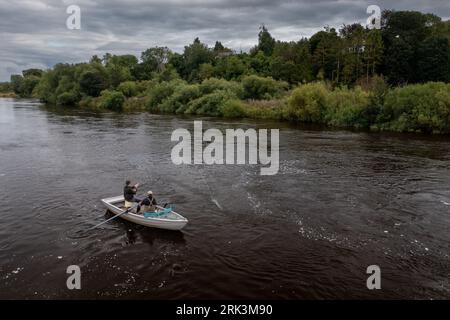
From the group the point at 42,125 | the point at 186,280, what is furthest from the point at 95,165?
the point at 42,125

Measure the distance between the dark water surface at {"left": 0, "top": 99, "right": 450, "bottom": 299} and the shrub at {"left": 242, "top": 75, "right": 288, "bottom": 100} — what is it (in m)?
49.0

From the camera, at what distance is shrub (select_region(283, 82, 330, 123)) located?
65375mm

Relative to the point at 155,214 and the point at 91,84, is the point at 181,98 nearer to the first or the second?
the point at 91,84

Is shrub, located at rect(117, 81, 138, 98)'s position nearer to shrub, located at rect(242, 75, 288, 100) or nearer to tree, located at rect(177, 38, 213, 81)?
tree, located at rect(177, 38, 213, 81)

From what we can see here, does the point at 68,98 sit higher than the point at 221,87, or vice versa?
the point at 221,87

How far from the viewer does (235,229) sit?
20.4 metres

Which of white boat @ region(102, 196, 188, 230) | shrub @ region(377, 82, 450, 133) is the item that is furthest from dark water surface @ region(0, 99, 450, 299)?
shrub @ region(377, 82, 450, 133)

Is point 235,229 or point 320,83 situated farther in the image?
point 320,83

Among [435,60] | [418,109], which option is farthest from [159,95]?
[418,109]

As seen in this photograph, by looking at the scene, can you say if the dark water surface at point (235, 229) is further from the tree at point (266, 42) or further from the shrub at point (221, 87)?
the tree at point (266, 42)

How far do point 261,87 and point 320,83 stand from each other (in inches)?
712

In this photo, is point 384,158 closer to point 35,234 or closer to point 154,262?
point 154,262

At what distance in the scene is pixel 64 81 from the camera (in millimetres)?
121000

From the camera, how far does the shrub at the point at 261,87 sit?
85.1 metres
